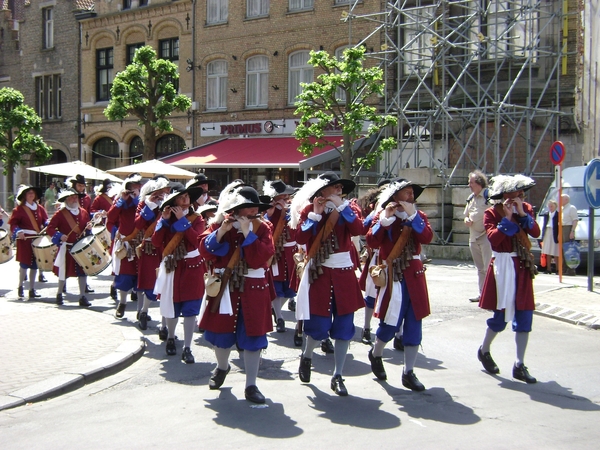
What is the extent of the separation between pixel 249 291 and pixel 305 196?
107 cm

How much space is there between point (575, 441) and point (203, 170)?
23.2 meters

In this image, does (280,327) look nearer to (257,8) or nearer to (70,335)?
(70,335)

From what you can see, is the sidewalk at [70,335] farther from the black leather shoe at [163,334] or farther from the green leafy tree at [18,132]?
the green leafy tree at [18,132]

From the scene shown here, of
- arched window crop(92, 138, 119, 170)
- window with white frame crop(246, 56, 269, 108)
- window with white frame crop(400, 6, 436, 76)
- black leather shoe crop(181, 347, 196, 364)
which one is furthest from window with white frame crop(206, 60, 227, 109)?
black leather shoe crop(181, 347, 196, 364)

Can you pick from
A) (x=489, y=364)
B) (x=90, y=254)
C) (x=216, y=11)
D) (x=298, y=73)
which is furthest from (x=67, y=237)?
(x=216, y=11)

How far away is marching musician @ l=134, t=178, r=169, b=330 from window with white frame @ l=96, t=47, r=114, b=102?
2412 cm

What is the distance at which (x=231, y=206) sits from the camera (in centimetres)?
571

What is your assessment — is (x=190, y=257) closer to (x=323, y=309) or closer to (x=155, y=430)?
(x=323, y=309)

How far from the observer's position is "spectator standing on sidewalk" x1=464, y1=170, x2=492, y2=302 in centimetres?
974

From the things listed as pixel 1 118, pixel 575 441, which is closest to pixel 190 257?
pixel 575 441

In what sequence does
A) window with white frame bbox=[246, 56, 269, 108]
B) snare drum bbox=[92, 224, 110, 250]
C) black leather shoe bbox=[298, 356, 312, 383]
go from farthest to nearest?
window with white frame bbox=[246, 56, 269, 108]
snare drum bbox=[92, 224, 110, 250]
black leather shoe bbox=[298, 356, 312, 383]

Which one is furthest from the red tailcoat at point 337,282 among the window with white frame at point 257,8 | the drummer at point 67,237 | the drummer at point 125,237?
the window with white frame at point 257,8

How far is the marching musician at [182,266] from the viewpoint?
7.20 meters

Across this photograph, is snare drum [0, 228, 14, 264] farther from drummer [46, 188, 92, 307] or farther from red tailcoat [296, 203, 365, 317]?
red tailcoat [296, 203, 365, 317]
